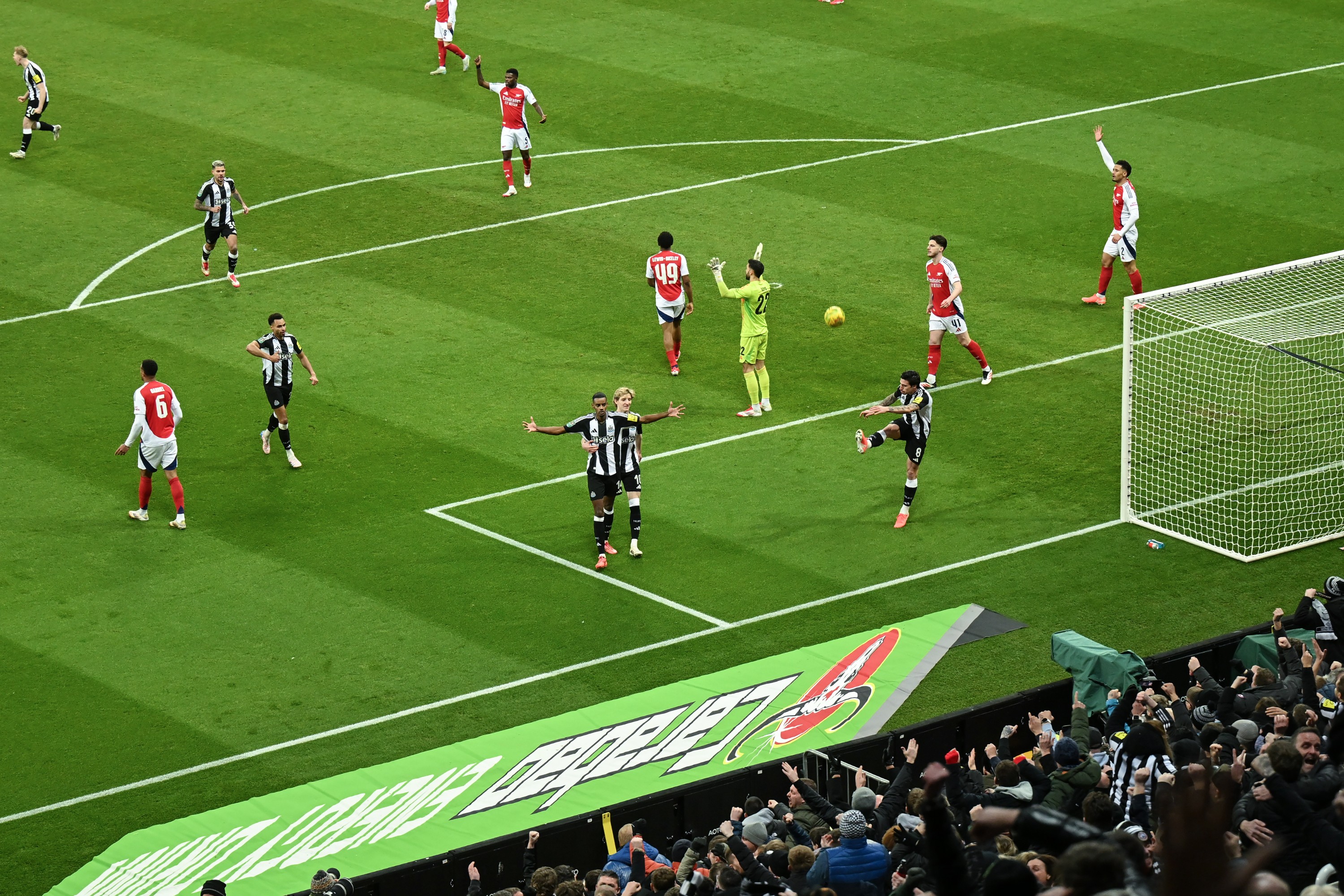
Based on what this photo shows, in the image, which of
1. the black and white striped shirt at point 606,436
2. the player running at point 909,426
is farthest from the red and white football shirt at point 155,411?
the player running at point 909,426

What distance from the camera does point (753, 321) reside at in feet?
72.4

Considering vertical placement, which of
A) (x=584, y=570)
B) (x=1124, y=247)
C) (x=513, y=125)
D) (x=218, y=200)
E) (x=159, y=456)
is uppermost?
(x=513, y=125)

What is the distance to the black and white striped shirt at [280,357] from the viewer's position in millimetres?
20969

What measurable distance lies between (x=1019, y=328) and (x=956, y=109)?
1009cm

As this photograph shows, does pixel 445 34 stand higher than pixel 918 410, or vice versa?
pixel 445 34

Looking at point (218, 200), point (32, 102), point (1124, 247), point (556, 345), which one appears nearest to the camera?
point (556, 345)

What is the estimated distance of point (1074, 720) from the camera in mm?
13625

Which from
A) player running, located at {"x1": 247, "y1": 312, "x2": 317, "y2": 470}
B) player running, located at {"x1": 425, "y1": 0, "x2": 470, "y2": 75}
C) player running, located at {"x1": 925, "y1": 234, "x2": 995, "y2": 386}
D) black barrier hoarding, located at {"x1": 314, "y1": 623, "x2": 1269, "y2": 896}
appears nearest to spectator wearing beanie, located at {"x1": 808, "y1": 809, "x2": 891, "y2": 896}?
black barrier hoarding, located at {"x1": 314, "y1": 623, "x2": 1269, "y2": 896}

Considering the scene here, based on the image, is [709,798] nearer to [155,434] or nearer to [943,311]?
[155,434]

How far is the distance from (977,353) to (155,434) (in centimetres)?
1011

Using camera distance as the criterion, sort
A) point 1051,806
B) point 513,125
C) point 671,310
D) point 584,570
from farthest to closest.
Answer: point 513,125, point 671,310, point 584,570, point 1051,806

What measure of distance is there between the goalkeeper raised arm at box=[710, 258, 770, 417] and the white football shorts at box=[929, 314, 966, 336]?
2.21 meters

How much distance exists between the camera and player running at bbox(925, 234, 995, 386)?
22578mm

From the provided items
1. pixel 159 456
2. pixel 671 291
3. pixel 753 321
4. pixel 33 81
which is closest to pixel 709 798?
pixel 159 456
